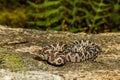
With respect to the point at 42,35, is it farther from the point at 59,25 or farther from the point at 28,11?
the point at 28,11

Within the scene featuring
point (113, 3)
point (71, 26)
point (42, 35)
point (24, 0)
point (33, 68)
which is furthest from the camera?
point (24, 0)

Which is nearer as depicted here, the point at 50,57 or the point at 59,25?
the point at 50,57

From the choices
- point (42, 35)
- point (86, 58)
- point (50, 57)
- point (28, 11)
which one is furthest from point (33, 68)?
point (28, 11)

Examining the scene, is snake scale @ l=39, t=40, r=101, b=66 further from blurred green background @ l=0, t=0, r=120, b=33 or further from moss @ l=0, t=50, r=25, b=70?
blurred green background @ l=0, t=0, r=120, b=33

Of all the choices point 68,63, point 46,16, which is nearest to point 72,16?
point 46,16

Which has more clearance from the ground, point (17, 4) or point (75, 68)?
point (75, 68)

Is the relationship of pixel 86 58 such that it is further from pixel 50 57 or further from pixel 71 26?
pixel 71 26

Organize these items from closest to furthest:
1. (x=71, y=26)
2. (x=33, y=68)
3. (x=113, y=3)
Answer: (x=33, y=68), (x=71, y=26), (x=113, y=3)
